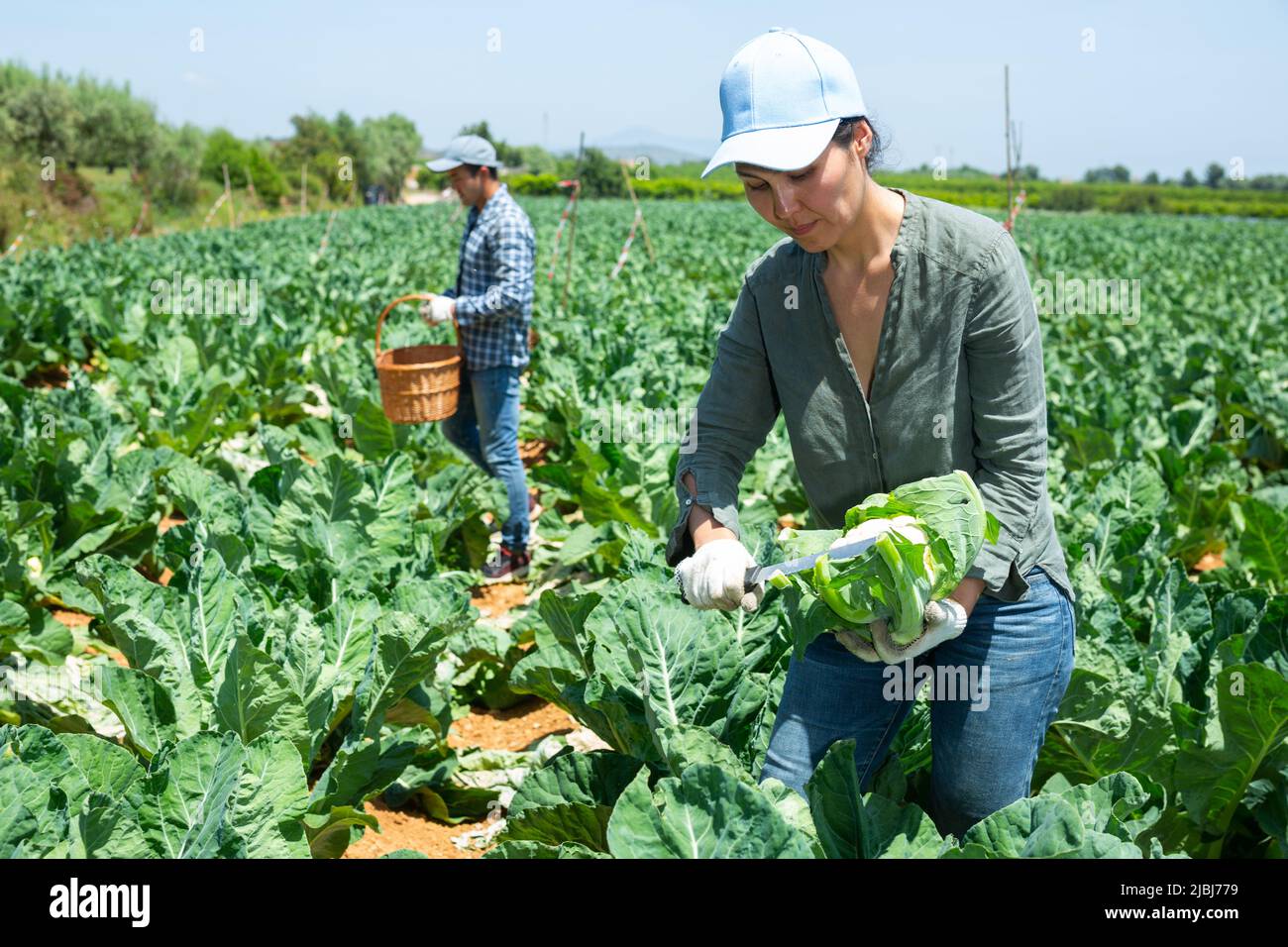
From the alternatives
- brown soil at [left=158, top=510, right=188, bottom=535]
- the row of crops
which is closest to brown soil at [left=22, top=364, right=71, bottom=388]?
the row of crops

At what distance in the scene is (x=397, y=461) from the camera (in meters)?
4.61

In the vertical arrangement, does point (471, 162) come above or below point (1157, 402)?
above

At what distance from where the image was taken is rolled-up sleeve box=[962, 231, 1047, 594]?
2.16 metres

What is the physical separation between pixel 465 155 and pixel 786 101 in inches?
152

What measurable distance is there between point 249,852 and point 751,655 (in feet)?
4.95

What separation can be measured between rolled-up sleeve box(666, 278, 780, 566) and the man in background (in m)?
3.10

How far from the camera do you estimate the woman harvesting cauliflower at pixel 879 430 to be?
6.80 feet

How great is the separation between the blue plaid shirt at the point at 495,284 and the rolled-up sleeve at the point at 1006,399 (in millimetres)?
3545

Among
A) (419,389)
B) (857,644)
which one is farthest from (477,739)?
(857,644)

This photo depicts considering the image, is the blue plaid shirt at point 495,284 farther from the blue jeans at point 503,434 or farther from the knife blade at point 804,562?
the knife blade at point 804,562

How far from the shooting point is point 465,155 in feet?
18.3
